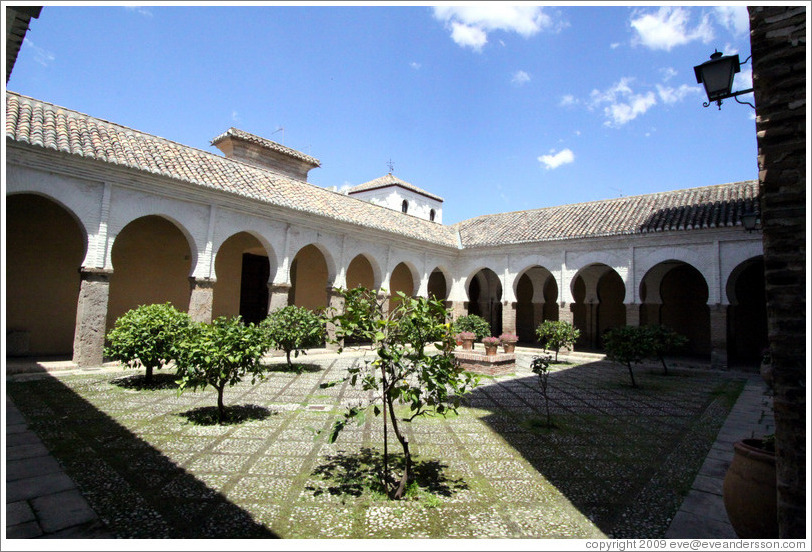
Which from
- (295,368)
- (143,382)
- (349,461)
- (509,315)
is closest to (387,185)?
(509,315)

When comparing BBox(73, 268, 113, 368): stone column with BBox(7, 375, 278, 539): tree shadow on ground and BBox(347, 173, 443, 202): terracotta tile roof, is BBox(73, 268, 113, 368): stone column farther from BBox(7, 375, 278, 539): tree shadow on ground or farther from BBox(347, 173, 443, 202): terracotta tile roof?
Answer: BBox(347, 173, 443, 202): terracotta tile roof

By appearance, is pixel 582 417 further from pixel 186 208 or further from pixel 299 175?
pixel 299 175

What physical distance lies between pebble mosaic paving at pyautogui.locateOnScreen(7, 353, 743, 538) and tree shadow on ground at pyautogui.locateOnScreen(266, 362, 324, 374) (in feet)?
6.94

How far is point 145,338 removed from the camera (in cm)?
734

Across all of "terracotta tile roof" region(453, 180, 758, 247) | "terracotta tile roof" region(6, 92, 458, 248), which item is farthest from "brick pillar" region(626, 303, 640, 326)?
"terracotta tile roof" region(6, 92, 458, 248)

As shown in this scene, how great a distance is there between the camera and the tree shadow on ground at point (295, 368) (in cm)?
1017

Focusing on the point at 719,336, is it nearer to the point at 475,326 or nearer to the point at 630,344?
the point at 630,344

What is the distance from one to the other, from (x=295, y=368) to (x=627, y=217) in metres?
12.9

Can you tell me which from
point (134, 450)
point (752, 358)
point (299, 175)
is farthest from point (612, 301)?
point (134, 450)

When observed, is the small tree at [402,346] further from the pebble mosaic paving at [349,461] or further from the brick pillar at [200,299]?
the brick pillar at [200,299]

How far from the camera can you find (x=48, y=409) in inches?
232

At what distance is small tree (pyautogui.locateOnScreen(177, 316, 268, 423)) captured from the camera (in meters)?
5.30

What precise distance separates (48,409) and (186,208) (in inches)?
242

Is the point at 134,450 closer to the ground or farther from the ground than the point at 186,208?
closer to the ground
